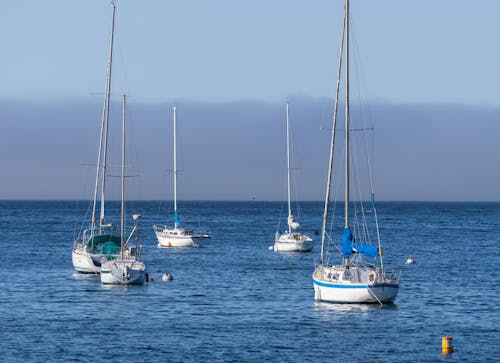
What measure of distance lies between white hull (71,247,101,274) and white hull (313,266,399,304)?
24.6 meters

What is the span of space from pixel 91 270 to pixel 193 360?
35.7 metres

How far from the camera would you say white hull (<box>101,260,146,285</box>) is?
70.7 meters

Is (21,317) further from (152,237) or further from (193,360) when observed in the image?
(152,237)

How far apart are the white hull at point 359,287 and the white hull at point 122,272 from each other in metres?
16.2

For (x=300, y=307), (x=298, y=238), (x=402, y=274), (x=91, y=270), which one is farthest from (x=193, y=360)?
(x=298, y=238)

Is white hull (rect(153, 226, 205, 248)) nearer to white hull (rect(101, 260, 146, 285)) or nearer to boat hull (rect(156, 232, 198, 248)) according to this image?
boat hull (rect(156, 232, 198, 248))

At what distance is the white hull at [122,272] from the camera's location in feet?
232

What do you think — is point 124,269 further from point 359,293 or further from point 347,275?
point 359,293

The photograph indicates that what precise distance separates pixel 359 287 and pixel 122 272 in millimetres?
19083

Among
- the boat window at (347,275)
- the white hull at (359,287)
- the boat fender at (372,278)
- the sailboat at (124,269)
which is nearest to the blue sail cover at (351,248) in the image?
the white hull at (359,287)

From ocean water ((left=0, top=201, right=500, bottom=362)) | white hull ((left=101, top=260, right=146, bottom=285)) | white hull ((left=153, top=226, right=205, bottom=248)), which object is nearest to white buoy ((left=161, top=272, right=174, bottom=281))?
ocean water ((left=0, top=201, right=500, bottom=362))

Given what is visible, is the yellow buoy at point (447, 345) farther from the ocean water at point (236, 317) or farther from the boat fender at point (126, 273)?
the boat fender at point (126, 273)

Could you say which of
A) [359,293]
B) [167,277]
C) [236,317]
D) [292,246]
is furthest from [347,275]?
[292,246]

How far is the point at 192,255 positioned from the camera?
351 ft
